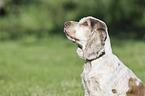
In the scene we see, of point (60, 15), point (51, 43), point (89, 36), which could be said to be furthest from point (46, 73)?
point (60, 15)

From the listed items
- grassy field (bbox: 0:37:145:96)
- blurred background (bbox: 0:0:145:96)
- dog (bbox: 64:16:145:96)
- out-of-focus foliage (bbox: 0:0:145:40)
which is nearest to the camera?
dog (bbox: 64:16:145:96)

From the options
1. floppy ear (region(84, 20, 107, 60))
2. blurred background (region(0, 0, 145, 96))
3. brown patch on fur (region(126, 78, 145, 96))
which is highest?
floppy ear (region(84, 20, 107, 60))

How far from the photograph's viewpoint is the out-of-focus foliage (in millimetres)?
16922

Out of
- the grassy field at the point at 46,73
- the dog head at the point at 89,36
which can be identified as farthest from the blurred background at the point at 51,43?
the dog head at the point at 89,36

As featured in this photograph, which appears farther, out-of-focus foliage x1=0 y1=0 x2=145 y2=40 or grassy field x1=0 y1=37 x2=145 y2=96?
out-of-focus foliage x1=0 y1=0 x2=145 y2=40

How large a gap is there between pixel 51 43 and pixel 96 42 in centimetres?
1409

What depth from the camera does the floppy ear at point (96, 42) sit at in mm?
3729

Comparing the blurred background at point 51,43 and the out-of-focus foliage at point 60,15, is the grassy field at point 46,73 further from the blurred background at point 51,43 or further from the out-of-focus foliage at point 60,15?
the out-of-focus foliage at point 60,15

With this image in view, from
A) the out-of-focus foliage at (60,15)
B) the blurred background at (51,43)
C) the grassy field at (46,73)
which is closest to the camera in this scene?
the grassy field at (46,73)

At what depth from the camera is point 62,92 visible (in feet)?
19.9

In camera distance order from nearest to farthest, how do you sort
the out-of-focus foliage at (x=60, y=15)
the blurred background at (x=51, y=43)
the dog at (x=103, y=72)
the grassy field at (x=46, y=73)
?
the dog at (x=103, y=72)
the grassy field at (x=46, y=73)
the blurred background at (x=51, y=43)
the out-of-focus foliage at (x=60, y=15)

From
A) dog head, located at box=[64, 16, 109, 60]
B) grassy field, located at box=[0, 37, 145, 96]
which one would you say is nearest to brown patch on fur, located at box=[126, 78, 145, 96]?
dog head, located at box=[64, 16, 109, 60]

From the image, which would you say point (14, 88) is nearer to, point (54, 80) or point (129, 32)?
point (54, 80)

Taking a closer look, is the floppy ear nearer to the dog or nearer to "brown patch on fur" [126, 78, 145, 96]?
the dog
